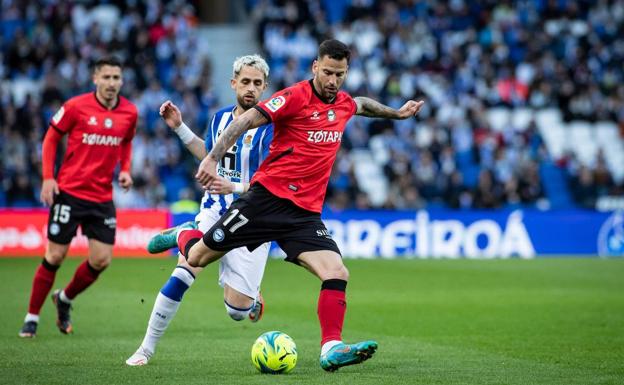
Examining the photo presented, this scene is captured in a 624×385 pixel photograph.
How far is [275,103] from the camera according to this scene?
794 centimetres

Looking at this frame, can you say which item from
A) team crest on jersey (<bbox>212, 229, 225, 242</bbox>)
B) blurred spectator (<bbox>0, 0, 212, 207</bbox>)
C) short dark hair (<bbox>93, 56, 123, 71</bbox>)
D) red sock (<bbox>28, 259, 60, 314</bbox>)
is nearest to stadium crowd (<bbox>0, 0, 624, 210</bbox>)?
blurred spectator (<bbox>0, 0, 212, 207</bbox>)

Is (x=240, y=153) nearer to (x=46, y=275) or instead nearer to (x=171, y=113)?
(x=171, y=113)

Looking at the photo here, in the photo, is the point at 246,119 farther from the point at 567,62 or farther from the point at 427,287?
the point at 567,62

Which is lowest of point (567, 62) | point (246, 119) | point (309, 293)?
Result: point (309, 293)

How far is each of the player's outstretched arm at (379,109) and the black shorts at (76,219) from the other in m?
3.60

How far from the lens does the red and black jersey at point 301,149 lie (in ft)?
26.7

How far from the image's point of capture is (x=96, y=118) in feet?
36.1

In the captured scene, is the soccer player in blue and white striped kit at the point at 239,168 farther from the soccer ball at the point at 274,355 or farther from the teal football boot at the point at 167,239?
the soccer ball at the point at 274,355

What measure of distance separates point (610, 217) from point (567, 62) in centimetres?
877

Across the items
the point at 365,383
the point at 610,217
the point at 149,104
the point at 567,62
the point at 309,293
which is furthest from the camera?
the point at 567,62

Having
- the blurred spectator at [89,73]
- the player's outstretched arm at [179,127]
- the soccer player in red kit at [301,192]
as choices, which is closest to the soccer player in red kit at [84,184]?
the player's outstretched arm at [179,127]

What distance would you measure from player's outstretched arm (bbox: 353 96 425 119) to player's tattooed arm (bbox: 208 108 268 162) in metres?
1.07

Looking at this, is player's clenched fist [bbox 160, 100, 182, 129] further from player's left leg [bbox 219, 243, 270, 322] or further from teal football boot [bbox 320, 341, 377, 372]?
teal football boot [bbox 320, 341, 377, 372]

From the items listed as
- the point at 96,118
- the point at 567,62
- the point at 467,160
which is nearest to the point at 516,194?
the point at 467,160
